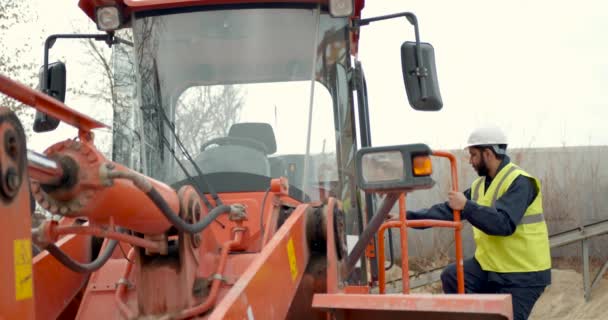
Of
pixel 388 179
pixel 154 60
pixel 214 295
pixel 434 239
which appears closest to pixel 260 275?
pixel 214 295

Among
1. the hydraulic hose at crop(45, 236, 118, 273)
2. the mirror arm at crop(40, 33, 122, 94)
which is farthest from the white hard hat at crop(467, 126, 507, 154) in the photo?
the hydraulic hose at crop(45, 236, 118, 273)

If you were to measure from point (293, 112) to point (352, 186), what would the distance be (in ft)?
1.97

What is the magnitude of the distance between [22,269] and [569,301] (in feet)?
41.7

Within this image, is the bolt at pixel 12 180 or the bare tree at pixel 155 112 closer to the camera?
the bolt at pixel 12 180

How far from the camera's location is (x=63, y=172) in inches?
93.7

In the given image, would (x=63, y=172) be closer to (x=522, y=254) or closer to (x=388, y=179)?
(x=388, y=179)

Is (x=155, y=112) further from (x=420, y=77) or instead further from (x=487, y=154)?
(x=487, y=154)

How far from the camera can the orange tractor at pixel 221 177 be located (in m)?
2.55

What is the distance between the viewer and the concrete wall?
15375mm

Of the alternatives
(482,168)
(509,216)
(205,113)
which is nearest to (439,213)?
(482,168)

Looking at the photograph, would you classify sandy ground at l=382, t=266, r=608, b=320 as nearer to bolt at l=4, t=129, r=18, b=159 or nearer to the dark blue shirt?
the dark blue shirt

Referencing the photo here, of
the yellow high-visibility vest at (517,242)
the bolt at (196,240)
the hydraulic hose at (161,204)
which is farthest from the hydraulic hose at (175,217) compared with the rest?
the yellow high-visibility vest at (517,242)

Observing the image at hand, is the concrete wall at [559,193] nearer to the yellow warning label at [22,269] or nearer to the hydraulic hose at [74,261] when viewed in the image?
the hydraulic hose at [74,261]

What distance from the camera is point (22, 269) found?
199cm
